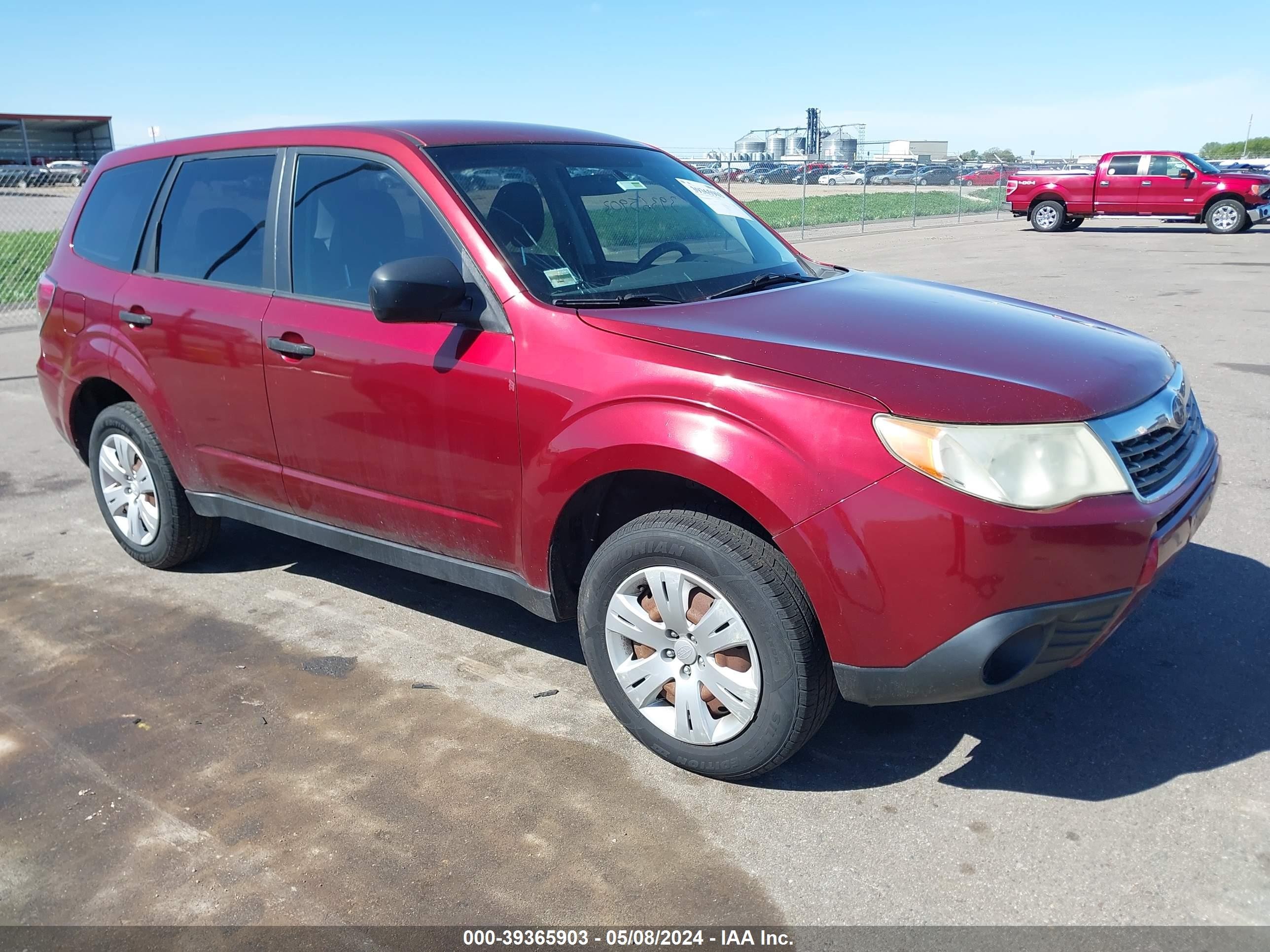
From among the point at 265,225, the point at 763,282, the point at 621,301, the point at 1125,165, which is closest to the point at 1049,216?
the point at 1125,165

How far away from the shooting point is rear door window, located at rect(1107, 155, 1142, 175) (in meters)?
24.5

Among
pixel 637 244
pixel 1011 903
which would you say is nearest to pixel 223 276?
pixel 637 244

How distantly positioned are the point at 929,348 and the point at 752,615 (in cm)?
92

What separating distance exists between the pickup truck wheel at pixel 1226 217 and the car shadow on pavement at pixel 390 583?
24557 millimetres

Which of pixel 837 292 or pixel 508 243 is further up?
pixel 508 243

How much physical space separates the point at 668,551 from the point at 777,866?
0.88m

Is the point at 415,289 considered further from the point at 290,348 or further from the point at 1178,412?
the point at 1178,412

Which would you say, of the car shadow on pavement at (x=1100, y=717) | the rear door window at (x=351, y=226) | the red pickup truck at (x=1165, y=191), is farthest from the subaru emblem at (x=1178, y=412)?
the red pickup truck at (x=1165, y=191)

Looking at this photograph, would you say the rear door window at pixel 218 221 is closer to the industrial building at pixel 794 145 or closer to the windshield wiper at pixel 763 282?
the windshield wiper at pixel 763 282

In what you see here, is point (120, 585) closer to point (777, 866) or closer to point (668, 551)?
point (668, 551)

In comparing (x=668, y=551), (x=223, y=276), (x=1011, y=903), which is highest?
(x=223, y=276)

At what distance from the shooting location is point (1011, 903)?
260cm

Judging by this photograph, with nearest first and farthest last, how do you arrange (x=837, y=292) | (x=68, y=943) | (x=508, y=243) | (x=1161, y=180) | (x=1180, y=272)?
(x=68, y=943), (x=508, y=243), (x=837, y=292), (x=1180, y=272), (x=1161, y=180)

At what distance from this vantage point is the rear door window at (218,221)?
417cm
